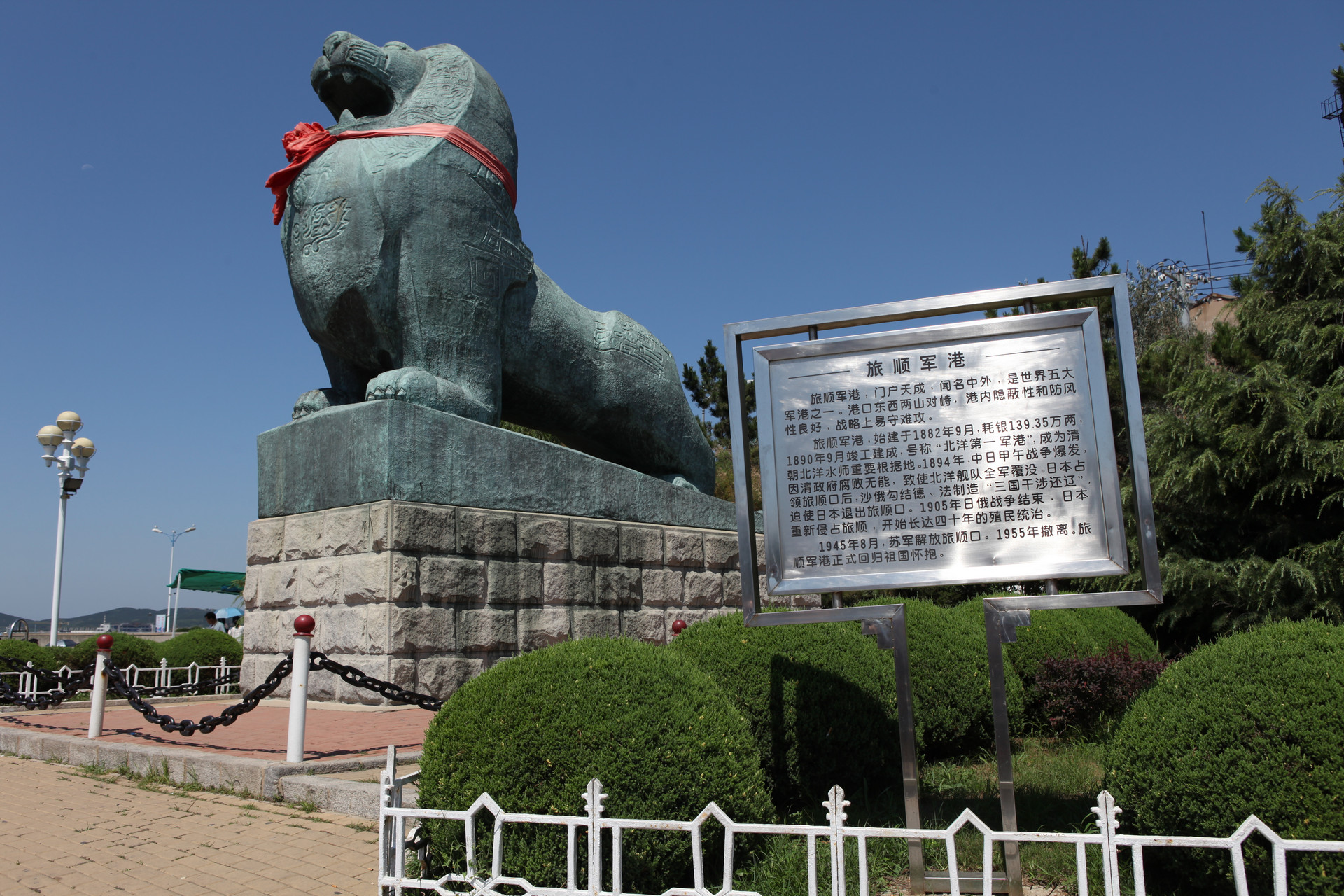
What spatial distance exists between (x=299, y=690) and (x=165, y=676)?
7.20 meters

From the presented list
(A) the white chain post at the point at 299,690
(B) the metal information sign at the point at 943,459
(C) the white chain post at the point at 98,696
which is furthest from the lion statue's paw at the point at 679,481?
(B) the metal information sign at the point at 943,459

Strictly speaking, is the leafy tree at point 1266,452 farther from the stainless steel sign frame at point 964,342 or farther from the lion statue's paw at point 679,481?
the stainless steel sign frame at point 964,342

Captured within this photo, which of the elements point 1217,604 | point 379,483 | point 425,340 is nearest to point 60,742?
point 379,483

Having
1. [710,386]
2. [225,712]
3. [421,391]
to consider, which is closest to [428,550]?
[421,391]

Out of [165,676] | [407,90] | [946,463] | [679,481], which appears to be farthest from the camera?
[165,676]

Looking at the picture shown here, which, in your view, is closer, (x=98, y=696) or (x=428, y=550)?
(x=98, y=696)

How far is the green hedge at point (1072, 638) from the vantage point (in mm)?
6801

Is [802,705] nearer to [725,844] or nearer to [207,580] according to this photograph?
[725,844]

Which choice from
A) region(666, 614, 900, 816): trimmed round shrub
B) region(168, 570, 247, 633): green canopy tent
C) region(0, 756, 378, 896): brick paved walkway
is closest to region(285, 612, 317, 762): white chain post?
region(0, 756, 378, 896): brick paved walkway

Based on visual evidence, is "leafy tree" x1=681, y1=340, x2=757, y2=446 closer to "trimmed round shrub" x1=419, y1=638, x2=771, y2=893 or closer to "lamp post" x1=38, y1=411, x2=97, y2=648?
"lamp post" x1=38, y1=411, x2=97, y2=648

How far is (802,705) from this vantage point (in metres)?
4.27

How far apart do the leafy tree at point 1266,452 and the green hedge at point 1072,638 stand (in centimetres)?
146

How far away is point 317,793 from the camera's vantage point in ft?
13.6

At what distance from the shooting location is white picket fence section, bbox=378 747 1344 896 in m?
2.25
